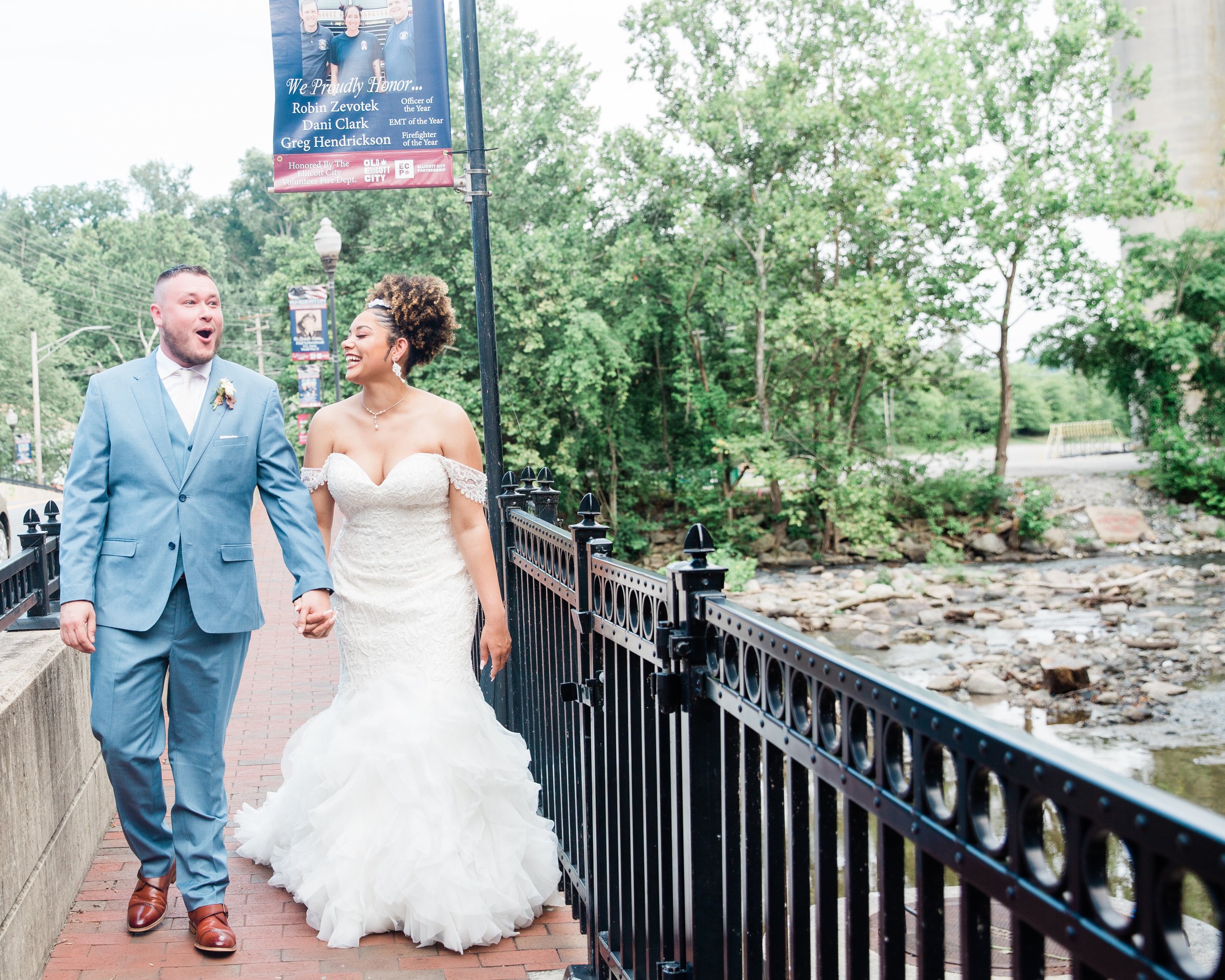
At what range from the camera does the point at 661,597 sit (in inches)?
101

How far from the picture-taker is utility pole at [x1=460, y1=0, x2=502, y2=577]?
5.40m

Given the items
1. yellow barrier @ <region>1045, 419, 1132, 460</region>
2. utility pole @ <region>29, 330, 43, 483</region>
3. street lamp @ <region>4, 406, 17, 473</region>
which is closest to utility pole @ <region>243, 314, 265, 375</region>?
utility pole @ <region>29, 330, 43, 483</region>

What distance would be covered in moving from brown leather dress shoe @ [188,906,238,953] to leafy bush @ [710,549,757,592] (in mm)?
19273

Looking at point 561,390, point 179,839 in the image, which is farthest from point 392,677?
point 561,390

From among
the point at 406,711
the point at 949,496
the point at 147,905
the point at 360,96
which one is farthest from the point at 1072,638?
the point at 147,905

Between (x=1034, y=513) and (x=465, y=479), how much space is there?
2585 cm

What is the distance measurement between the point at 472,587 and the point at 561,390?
70.3ft

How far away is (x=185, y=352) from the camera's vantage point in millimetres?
3633

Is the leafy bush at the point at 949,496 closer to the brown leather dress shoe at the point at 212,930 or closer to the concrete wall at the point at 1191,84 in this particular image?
the concrete wall at the point at 1191,84

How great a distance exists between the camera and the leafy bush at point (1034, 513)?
90.4ft

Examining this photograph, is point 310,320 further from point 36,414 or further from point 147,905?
point 36,414

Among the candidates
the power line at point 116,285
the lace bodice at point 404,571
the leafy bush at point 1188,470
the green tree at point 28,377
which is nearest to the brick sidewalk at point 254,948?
the lace bodice at point 404,571

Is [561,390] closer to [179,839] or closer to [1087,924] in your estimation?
[179,839]

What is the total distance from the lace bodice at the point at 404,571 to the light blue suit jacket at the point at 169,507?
1.43ft
